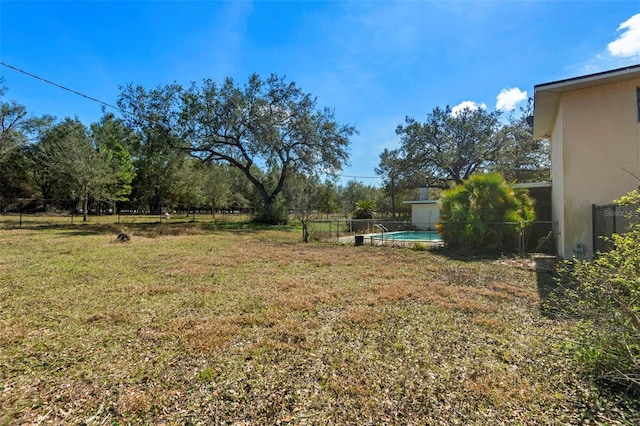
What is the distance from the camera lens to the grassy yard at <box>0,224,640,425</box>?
2.17 meters

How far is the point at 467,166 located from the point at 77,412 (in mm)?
26476

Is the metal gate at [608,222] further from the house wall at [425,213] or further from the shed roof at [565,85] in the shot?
the house wall at [425,213]

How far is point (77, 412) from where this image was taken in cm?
216

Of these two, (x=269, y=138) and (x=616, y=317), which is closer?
(x=616, y=317)

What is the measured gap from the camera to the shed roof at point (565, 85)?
260 inches

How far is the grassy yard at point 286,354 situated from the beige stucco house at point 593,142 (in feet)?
9.61

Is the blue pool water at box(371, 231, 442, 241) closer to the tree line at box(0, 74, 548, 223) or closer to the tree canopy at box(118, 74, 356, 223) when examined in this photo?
the tree line at box(0, 74, 548, 223)

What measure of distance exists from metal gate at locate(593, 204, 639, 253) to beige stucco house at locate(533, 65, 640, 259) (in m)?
0.26

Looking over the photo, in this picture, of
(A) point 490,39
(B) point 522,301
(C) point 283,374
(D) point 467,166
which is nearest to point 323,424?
(C) point 283,374

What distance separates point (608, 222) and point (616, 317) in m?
5.28

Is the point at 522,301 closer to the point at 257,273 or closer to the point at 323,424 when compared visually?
the point at 323,424

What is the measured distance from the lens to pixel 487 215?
9844 mm

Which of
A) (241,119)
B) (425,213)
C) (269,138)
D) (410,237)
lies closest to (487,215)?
(410,237)

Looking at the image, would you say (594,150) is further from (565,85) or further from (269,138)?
(269,138)
